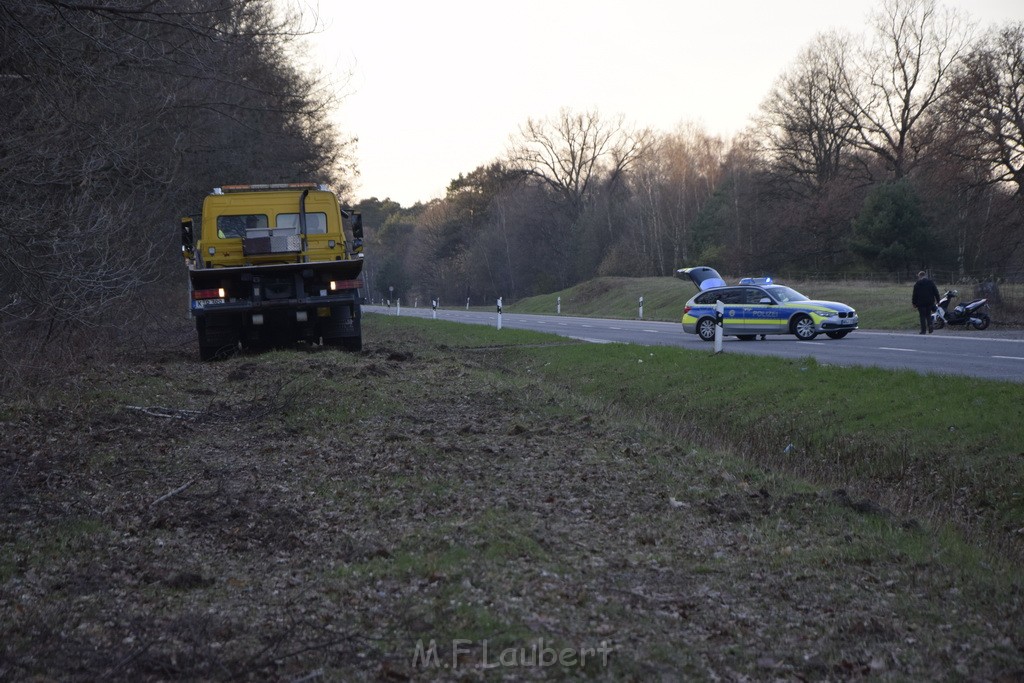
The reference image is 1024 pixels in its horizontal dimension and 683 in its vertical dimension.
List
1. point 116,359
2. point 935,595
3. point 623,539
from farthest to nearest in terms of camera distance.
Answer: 1. point 116,359
2. point 623,539
3. point 935,595

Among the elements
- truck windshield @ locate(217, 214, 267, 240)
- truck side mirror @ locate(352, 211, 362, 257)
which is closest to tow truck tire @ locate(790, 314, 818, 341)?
truck side mirror @ locate(352, 211, 362, 257)

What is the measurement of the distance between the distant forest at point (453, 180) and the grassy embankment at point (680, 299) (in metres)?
3.49

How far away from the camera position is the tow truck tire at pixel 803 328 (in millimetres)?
24766

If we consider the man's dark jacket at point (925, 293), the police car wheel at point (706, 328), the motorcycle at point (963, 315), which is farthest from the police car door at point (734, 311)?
the motorcycle at point (963, 315)

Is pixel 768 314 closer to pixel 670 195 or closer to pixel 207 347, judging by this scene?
pixel 207 347

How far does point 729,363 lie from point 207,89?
42.0 feet

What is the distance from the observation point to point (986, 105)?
35.5 meters

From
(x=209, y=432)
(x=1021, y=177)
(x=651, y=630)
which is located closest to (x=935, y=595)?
(x=651, y=630)

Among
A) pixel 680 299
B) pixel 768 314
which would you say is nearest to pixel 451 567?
pixel 768 314

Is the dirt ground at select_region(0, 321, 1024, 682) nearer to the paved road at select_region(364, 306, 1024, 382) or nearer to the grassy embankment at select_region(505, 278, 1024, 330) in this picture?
the paved road at select_region(364, 306, 1024, 382)

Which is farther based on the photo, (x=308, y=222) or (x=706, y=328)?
(x=706, y=328)

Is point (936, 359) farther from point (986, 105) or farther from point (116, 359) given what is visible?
point (986, 105)

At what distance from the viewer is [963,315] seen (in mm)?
27969

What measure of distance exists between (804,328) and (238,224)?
44.8 ft
